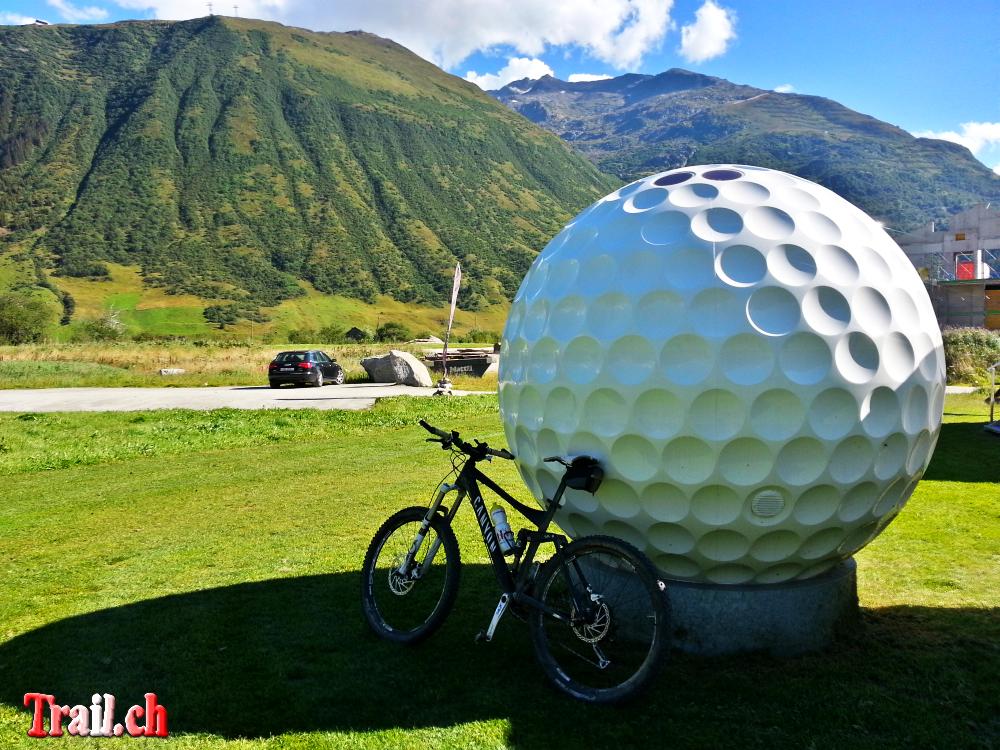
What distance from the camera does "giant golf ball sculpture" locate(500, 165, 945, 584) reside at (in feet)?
15.9

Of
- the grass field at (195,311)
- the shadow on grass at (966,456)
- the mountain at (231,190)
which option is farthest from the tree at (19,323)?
the shadow on grass at (966,456)

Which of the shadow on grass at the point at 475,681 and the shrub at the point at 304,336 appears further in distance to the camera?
the shrub at the point at 304,336

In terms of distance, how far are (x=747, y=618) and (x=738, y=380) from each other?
171cm

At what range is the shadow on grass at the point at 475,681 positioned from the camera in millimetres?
4250

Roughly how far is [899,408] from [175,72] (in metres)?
217

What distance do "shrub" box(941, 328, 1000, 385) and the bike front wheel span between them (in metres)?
31.1

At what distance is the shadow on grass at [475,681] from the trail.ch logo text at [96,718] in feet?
0.29

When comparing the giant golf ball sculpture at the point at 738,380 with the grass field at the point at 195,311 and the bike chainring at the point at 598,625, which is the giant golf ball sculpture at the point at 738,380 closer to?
the bike chainring at the point at 598,625

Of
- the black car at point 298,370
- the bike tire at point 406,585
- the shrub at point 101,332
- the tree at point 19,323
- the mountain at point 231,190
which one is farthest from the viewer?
the mountain at point 231,190

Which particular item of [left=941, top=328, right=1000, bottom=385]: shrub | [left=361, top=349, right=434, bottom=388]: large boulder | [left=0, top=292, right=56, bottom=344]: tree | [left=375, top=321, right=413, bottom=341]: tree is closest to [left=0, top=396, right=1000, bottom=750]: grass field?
[left=361, top=349, right=434, bottom=388]: large boulder

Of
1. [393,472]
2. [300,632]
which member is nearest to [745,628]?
[300,632]

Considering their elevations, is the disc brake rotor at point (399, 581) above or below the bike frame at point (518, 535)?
below

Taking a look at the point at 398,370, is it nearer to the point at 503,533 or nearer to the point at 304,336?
the point at 503,533

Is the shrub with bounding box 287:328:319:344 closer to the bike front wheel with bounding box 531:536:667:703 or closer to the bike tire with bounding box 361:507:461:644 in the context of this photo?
the bike tire with bounding box 361:507:461:644
